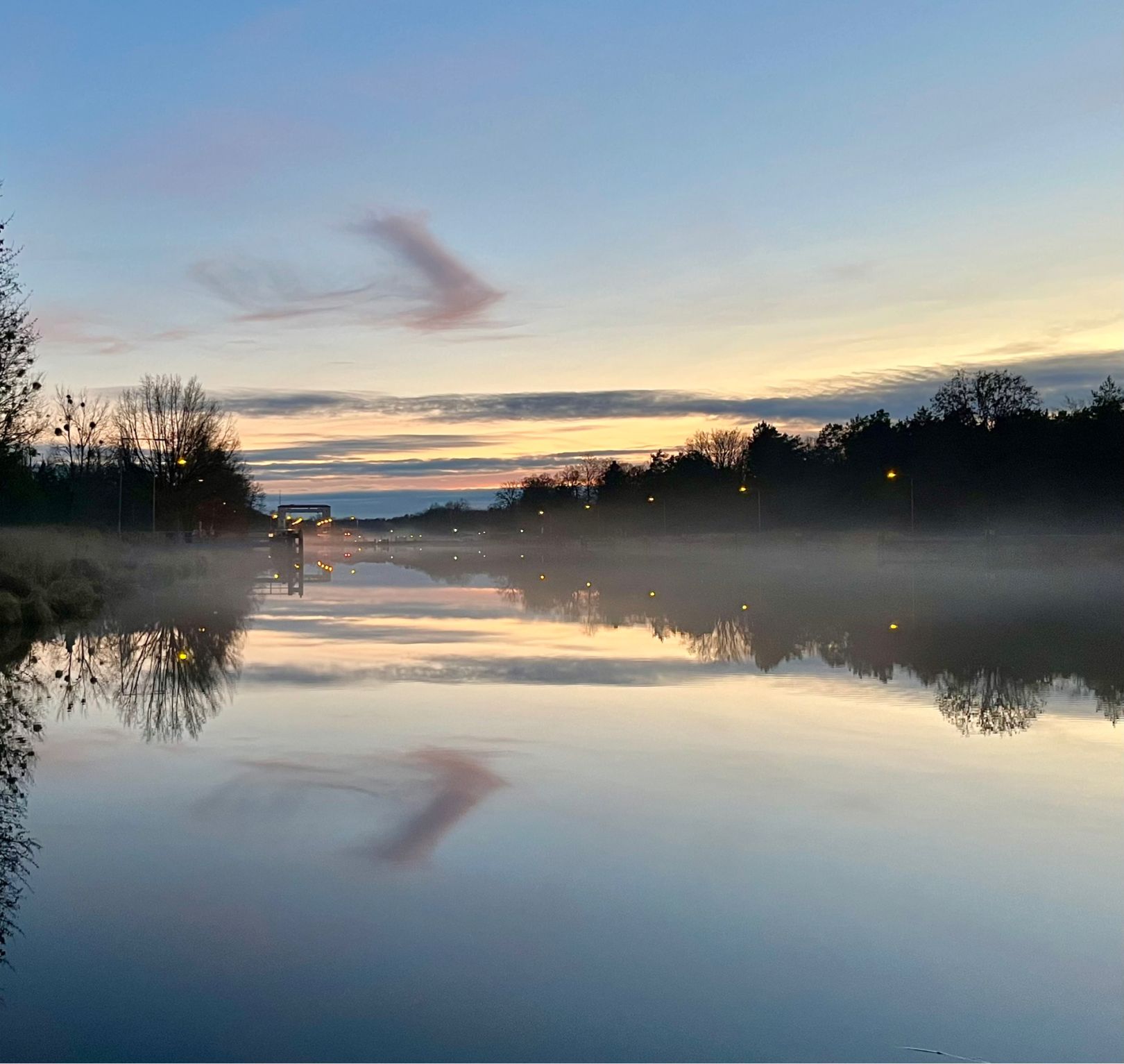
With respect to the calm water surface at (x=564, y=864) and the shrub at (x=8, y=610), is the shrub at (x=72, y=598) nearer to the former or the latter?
the shrub at (x=8, y=610)

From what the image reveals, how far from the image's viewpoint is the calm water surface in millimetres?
5547

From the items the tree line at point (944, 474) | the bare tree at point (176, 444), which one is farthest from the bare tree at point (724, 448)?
the bare tree at point (176, 444)

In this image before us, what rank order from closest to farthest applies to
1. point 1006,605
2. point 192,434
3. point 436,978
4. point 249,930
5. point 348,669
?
point 436,978, point 249,930, point 348,669, point 1006,605, point 192,434

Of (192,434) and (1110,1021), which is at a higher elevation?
(192,434)

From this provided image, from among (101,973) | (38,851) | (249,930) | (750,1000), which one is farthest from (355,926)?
(38,851)

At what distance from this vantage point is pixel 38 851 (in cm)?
827

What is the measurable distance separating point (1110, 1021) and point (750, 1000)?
1735mm

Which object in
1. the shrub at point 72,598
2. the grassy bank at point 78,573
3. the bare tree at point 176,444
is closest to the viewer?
the grassy bank at point 78,573

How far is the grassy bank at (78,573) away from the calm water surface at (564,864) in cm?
895

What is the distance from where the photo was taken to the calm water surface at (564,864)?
555 centimetres

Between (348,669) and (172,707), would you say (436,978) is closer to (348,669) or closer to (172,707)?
(172,707)

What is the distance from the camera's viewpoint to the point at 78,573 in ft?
118

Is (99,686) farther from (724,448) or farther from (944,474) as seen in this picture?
(724,448)

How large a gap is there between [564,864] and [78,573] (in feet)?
105
